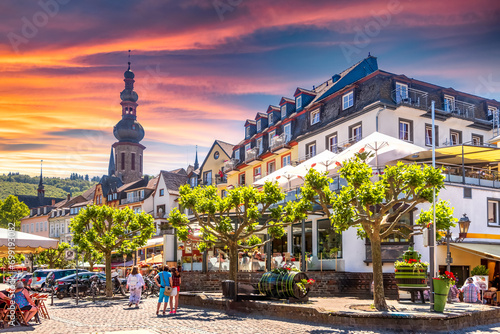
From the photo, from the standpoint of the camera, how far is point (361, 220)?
51.5 ft

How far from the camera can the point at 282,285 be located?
58.0 feet

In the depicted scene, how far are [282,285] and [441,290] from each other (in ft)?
17.0

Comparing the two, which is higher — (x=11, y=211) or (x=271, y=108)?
(x=271, y=108)

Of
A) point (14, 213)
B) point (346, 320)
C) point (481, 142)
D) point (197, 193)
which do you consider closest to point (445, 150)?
point (481, 142)

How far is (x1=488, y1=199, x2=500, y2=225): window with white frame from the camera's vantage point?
2841 centimetres

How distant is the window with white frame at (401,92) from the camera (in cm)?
3178

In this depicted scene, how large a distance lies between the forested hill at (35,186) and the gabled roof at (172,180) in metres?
69.4

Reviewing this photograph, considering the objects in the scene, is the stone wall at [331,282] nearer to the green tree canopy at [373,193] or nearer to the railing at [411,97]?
the green tree canopy at [373,193]

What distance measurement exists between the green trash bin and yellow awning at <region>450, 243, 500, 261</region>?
997 cm

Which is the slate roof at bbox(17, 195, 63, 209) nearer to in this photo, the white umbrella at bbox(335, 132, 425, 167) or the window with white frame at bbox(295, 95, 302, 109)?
the window with white frame at bbox(295, 95, 302, 109)

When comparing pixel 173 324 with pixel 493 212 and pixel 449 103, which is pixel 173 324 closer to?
pixel 493 212

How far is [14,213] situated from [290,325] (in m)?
75.2

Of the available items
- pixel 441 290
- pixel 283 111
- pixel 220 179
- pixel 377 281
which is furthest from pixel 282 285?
pixel 220 179

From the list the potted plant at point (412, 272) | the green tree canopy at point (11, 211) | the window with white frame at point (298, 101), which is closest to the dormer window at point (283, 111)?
the window with white frame at point (298, 101)
